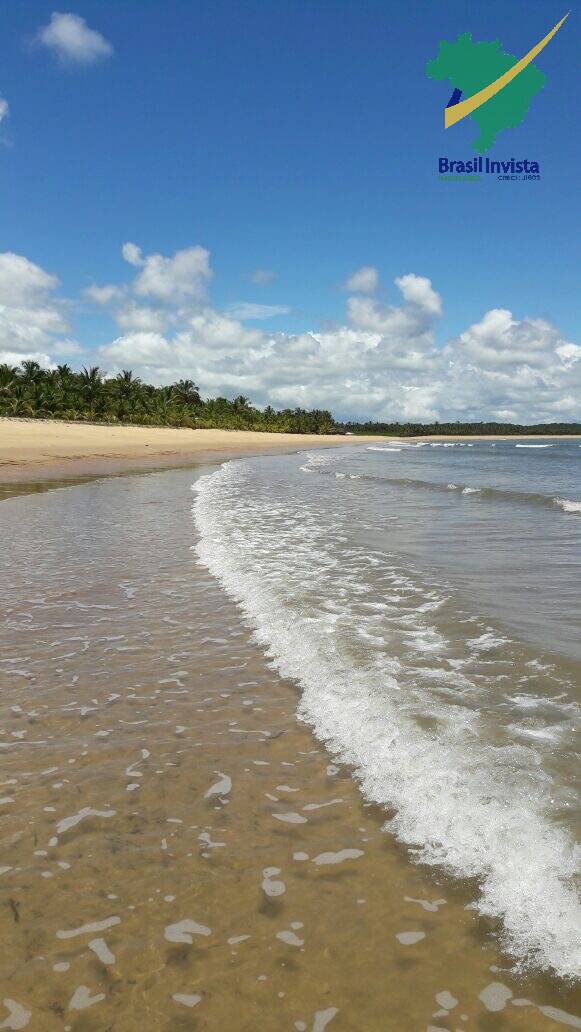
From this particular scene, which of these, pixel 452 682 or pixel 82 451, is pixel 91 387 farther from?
pixel 452 682

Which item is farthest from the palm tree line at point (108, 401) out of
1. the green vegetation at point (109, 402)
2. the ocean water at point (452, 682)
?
the ocean water at point (452, 682)

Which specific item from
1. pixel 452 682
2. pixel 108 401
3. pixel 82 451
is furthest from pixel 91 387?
pixel 452 682

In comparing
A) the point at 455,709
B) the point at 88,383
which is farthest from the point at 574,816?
the point at 88,383

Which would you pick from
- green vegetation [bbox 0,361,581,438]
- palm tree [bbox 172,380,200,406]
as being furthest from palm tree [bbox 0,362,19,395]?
palm tree [bbox 172,380,200,406]

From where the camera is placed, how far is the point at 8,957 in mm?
2557

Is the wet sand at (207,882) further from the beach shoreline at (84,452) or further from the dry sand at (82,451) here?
the dry sand at (82,451)

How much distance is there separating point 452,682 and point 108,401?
91.9m

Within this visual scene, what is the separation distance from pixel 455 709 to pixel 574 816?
1395 millimetres

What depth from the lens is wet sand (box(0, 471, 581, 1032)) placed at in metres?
2.37

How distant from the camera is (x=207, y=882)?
9.78 ft

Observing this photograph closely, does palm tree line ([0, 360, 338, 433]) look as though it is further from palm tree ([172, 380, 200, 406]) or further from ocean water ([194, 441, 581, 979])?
ocean water ([194, 441, 581, 979])

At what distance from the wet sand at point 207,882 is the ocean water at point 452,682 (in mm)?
207

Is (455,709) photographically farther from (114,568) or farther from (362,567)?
(114,568)

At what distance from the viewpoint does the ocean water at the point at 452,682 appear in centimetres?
307
